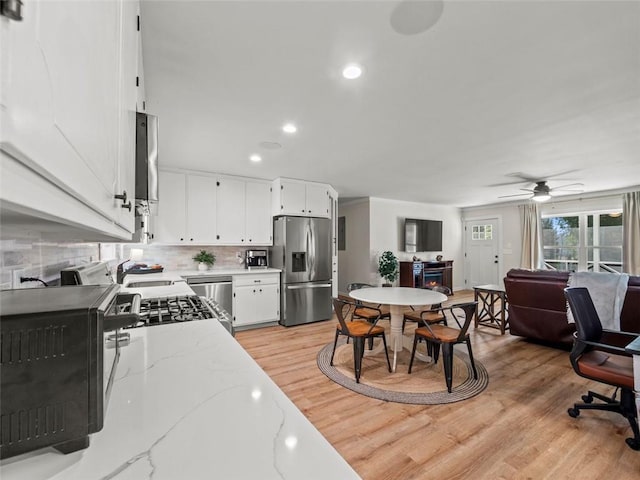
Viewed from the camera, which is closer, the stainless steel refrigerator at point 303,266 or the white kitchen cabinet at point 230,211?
the white kitchen cabinet at point 230,211

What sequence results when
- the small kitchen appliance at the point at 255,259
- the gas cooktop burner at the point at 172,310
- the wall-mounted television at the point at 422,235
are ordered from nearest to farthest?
the gas cooktop burner at the point at 172,310
the small kitchen appliance at the point at 255,259
the wall-mounted television at the point at 422,235

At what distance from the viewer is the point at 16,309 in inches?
20.2

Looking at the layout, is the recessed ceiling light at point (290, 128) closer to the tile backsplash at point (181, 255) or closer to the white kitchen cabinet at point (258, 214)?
the white kitchen cabinet at point (258, 214)

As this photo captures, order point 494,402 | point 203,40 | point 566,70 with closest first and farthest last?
point 203,40 → point 566,70 → point 494,402

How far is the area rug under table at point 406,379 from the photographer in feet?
7.97

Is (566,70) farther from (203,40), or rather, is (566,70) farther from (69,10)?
(69,10)

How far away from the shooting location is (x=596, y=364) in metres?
2.00

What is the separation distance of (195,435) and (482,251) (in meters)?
8.48

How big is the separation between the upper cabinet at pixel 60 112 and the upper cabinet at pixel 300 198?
13.0ft

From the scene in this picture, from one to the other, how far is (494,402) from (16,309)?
9.64ft

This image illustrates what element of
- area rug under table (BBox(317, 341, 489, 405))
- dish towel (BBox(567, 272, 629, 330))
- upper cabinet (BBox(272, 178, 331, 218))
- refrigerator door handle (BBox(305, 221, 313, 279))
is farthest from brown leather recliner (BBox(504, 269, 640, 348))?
upper cabinet (BBox(272, 178, 331, 218))

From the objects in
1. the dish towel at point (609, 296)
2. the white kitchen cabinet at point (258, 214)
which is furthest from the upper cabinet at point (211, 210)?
the dish towel at point (609, 296)

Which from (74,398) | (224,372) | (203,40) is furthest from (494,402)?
(203,40)

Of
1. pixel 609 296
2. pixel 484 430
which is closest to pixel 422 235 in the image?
pixel 609 296
